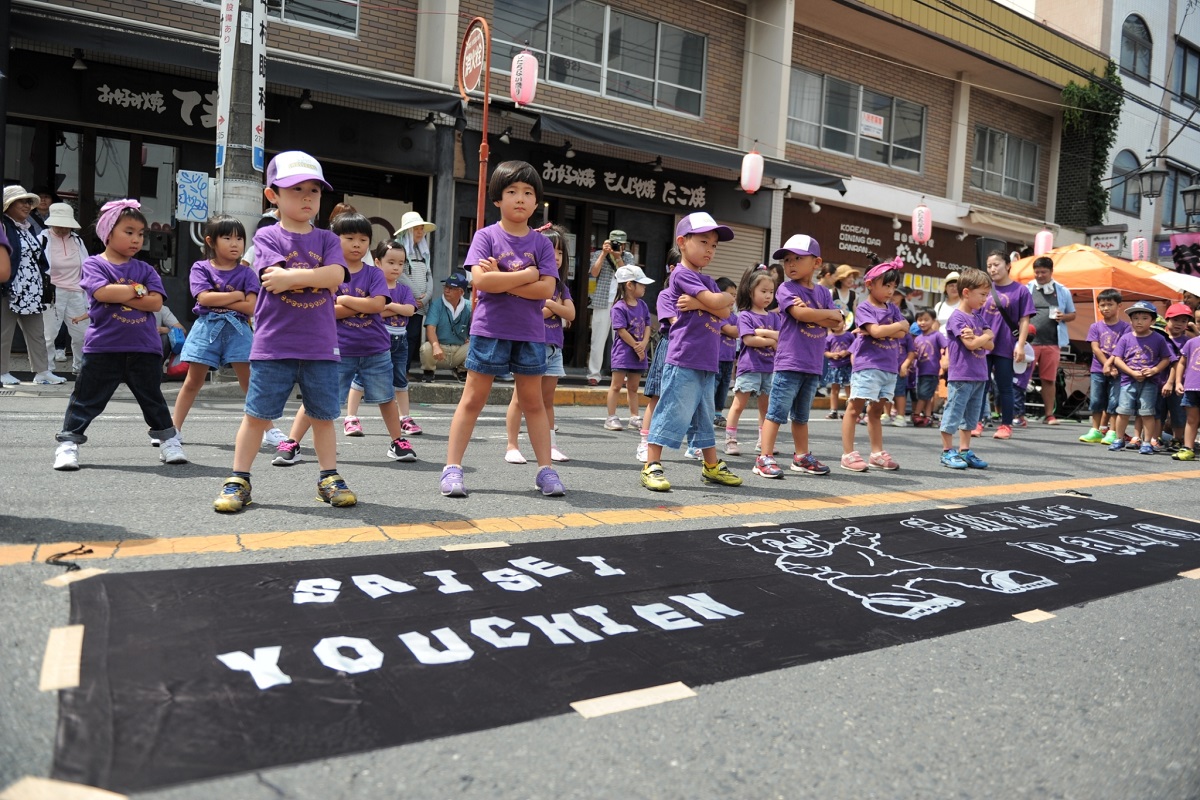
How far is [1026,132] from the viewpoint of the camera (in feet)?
75.8

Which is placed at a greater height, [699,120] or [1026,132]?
[1026,132]

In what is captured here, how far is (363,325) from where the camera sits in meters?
6.17

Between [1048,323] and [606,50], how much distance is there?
8473 mm

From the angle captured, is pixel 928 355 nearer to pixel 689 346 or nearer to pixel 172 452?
pixel 689 346

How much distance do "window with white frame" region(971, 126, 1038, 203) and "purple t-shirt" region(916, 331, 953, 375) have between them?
39.9 feet

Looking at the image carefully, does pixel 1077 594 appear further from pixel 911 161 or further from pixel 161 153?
pixel 911 161

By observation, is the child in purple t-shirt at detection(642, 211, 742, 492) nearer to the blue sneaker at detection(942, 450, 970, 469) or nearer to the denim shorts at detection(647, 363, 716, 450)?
the denim shorts at detection(647, 363, 716, 450)

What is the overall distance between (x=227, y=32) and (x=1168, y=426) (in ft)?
37.9

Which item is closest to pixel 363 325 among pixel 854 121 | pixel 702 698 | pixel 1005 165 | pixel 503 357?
pixel 503 357

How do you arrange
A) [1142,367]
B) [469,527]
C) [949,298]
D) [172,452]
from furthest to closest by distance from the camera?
[949,298] < [1142,367] < [172,452] < [469,527]

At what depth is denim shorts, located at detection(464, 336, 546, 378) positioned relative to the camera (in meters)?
4.86

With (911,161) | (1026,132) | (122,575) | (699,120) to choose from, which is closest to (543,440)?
(122,575)

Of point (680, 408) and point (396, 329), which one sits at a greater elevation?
point (396, 329)

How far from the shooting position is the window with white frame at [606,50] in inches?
574
